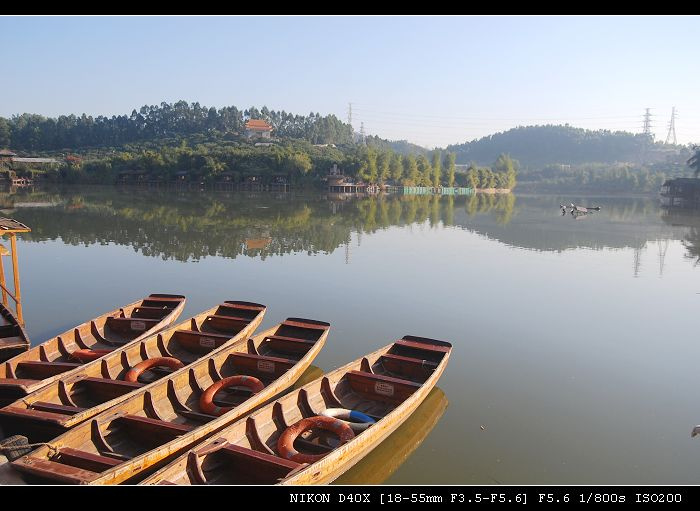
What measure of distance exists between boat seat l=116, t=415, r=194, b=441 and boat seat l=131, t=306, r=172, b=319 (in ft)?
15.4

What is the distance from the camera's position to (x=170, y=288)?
14711 millimetres

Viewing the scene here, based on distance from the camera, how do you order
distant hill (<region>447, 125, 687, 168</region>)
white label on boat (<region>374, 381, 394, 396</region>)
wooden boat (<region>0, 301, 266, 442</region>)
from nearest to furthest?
wooden boat (<region>0, 301, 266, 442</region>), white label on boat (<region>374, 381, 394, 396</region>), distant hill (<region>447, 125, 687, 168</region>)

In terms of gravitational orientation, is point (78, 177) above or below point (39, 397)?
above

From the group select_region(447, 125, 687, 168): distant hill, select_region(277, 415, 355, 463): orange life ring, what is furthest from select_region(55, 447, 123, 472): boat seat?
select_region(447, 125, 687, 168): distant hill

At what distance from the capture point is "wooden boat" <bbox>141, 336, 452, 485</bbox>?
17.3ft

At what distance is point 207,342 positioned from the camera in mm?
9273

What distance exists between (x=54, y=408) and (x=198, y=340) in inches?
119

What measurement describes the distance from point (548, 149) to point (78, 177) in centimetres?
13377

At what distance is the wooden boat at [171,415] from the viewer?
5.19 meters

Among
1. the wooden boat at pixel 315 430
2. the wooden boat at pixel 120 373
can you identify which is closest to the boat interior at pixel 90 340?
the wooden boat at pixel 120 373

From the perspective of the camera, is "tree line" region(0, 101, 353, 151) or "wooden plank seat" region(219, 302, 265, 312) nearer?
"wooden plank seat" region(219, 302, 265, 312)

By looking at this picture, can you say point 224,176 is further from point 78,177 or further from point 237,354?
point 237,354

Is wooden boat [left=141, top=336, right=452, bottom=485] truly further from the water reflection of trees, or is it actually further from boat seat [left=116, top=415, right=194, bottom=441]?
the water reflection of trees
